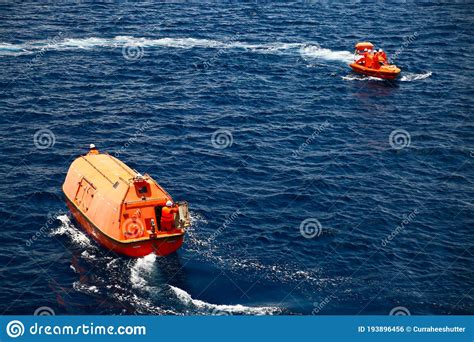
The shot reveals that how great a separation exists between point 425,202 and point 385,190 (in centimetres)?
367

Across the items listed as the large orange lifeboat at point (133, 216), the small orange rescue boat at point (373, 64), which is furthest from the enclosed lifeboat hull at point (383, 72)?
the large orange lifeboat at point (133, 216)

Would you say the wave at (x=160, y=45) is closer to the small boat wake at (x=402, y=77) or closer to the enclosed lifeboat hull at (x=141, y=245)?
the small boat wake at (x=402, y=77)

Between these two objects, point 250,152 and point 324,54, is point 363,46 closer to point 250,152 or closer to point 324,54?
point 324,54

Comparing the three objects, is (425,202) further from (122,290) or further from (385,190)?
(122,290)

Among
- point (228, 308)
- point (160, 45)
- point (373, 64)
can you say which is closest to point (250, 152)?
point (228, 308)

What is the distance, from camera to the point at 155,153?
68062 mm

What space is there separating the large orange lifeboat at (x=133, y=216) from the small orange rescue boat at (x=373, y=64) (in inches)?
1801

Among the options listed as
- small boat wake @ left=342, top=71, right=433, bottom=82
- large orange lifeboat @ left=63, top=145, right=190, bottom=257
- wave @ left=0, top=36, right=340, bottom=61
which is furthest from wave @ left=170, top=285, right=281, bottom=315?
wave @ left=0, top=36, right=340, bottom=61

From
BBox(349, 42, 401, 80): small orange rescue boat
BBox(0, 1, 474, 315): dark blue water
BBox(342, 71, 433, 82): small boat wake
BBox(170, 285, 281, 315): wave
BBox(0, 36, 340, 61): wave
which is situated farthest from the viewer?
BBox(0, 36, 340, 61): wave

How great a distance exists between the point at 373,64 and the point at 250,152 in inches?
1118

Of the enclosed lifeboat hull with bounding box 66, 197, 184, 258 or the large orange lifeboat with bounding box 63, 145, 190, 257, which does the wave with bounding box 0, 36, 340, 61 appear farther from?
the enclosed lifeboat hull with bounding box 66, 197, 184, 258

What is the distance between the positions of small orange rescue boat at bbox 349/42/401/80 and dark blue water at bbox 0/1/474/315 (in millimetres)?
1764

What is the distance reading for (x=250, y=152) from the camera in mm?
68625

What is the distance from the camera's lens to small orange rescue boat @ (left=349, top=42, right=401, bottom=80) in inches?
3455
